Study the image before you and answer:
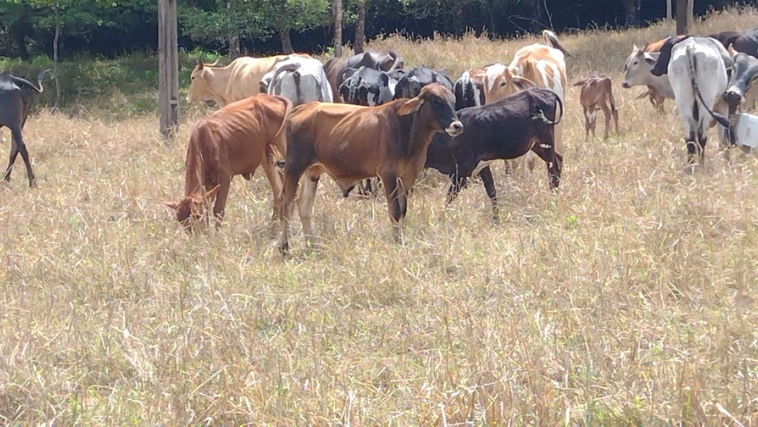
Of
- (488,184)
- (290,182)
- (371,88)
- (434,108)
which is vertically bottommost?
(488,184)

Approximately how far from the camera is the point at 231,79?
48.0ft

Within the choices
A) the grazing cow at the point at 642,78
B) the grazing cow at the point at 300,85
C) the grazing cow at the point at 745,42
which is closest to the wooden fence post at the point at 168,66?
the grazing cow at the point at 300,85

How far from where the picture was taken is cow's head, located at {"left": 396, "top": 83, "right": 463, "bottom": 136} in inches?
290

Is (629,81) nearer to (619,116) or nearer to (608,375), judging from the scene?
(619,116)

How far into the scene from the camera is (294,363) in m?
4.96

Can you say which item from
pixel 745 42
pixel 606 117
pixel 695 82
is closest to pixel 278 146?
pixel 695 82

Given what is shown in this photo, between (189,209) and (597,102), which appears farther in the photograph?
(597,102)

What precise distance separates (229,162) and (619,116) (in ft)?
24.3

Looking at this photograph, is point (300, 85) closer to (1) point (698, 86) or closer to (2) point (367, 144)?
(2) point (367, 144)

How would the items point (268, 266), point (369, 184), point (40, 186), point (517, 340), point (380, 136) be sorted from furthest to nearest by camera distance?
1. point (40, 186)
2. point (369, 184)
3. point (380, 136)
4. point (268, 266)
5. point (517, 340)

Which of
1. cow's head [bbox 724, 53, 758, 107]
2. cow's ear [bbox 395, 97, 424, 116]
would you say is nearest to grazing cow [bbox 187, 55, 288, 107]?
cow's head [bbox 724, 53, 758, 107]

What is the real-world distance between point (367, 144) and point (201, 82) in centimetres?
809

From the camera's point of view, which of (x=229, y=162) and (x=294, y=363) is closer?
(x=294, y=363)

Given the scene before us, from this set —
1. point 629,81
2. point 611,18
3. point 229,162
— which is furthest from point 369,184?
point 611,18
